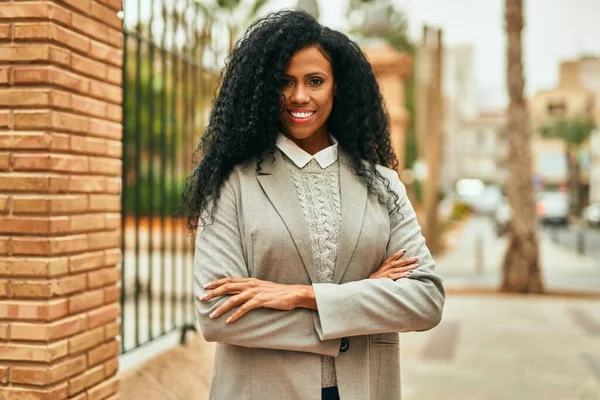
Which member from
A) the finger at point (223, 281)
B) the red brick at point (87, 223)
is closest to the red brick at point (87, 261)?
the red brick at point (87, 223)

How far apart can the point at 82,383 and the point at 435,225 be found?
1611cm

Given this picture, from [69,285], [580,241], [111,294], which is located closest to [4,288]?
[69,285]

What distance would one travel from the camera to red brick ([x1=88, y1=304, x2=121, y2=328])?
3.07m

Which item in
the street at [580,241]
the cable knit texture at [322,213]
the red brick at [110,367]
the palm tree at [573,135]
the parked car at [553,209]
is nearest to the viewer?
the cable knit texture at [322,213]

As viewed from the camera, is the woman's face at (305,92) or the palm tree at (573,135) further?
the palm tree at (573,135)

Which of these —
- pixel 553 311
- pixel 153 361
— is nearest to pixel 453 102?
pixel 553 311

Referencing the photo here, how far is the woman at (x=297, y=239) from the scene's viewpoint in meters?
1.99

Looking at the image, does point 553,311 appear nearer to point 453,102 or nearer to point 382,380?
point 382,380

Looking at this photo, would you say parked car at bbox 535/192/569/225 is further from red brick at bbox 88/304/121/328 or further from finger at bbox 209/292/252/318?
finger at bbox 209/292/252/318

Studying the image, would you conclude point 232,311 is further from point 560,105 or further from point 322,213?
point 560,105

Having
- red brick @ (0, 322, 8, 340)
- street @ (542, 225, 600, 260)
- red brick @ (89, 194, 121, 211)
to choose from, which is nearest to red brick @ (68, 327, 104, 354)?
red brick @ (0, 322, 8, 340)

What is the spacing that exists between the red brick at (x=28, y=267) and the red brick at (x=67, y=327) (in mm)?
204

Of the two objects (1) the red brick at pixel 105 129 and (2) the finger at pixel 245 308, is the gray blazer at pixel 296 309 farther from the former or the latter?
(1) the red brick at pixel 105 129

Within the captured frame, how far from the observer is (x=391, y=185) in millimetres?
2299
